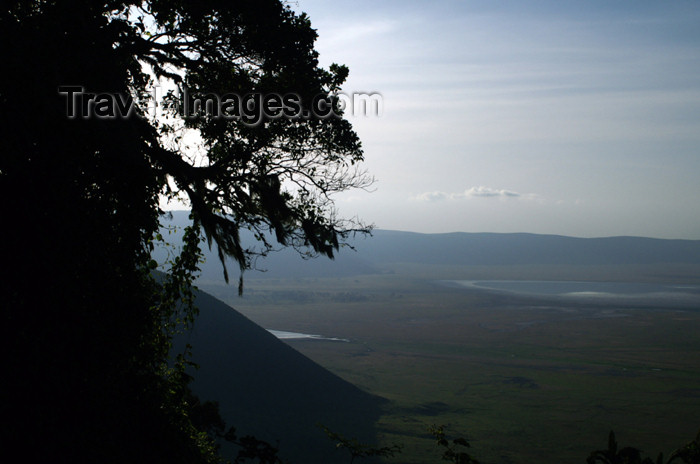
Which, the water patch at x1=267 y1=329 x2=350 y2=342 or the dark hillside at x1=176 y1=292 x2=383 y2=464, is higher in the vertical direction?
the dark hillside at x1=176 y1=292 x2=383 y2=464

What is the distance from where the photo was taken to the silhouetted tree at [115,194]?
A: 18.6 ft

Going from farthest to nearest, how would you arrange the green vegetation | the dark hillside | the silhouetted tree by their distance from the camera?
1. the green vegetation
2. the dark hillside
3. the silhouetted tree

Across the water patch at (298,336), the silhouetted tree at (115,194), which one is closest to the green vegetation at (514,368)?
the water patch at (298,336)

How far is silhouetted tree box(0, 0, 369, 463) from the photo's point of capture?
566 cm

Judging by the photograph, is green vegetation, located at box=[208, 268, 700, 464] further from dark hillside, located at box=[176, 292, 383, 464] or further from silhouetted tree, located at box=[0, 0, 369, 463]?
silhouetted tree, located at box=[0, 0, 369, 463]

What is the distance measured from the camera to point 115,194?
7.03 metres

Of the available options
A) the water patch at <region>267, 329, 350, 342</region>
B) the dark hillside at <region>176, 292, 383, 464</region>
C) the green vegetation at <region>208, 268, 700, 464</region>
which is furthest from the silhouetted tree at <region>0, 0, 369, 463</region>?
the water patch at <region>267, 329, 350, 342</region>

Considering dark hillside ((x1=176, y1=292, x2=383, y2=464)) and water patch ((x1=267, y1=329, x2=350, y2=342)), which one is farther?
water patch ((x1=267, y1=329, x2=350, y2=342))

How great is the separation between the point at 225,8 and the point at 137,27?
1.49 m

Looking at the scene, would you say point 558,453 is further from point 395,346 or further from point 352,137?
point 395,346

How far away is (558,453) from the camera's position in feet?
141

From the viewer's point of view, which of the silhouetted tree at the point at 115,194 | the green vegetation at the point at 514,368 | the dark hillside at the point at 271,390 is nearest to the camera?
the silhouetted tree at the point at 115,194

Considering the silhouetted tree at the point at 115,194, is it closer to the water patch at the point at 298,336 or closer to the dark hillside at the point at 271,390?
the dark hillside at the point at 271,390

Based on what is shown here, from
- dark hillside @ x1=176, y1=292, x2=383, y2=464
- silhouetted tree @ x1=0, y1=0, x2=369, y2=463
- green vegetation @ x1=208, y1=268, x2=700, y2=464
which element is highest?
silhouetted tree @ x1=0, y1=0, x2=369, y2=463
